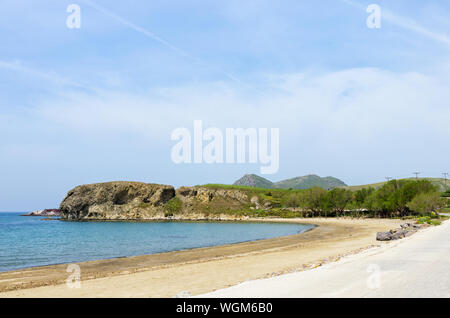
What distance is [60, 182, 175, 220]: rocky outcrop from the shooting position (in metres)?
151

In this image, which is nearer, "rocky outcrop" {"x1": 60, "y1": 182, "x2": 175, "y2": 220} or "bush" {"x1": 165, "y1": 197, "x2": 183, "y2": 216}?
"rocky outcrop" {"x1": 60, "y1": 182, "x2": 175, "y2": 220}

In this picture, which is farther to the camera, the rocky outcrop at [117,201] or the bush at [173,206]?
the bush at [173,206]

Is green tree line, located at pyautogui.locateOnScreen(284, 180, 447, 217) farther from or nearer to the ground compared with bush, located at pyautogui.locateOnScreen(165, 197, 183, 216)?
farther from the ground

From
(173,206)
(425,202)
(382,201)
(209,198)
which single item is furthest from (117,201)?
(425,202)

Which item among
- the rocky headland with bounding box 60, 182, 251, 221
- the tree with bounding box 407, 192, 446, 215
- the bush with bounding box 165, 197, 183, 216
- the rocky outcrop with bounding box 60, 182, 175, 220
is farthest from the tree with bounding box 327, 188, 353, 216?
the rocky outcrop with bounding box 60, 182, 175, 220

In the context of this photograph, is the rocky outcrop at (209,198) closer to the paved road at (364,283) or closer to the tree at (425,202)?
the tree at (425,202)

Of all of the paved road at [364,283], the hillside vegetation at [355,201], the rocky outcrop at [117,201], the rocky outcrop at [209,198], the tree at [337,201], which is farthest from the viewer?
the rocky outcrop at [209,198]

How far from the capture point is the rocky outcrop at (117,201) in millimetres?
151375

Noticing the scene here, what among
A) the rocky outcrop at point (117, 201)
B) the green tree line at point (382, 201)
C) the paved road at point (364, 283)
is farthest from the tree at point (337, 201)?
the paved road at point (364, 283)

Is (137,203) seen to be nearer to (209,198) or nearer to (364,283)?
(209,198)

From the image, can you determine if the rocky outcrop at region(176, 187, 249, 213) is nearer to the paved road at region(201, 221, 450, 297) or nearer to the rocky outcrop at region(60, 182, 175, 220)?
the rocky outcrop at region(60, 182, 175, 220)

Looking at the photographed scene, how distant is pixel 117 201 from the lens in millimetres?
155000

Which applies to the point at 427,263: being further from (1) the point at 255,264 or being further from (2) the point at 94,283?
(2) the point at 94,283
